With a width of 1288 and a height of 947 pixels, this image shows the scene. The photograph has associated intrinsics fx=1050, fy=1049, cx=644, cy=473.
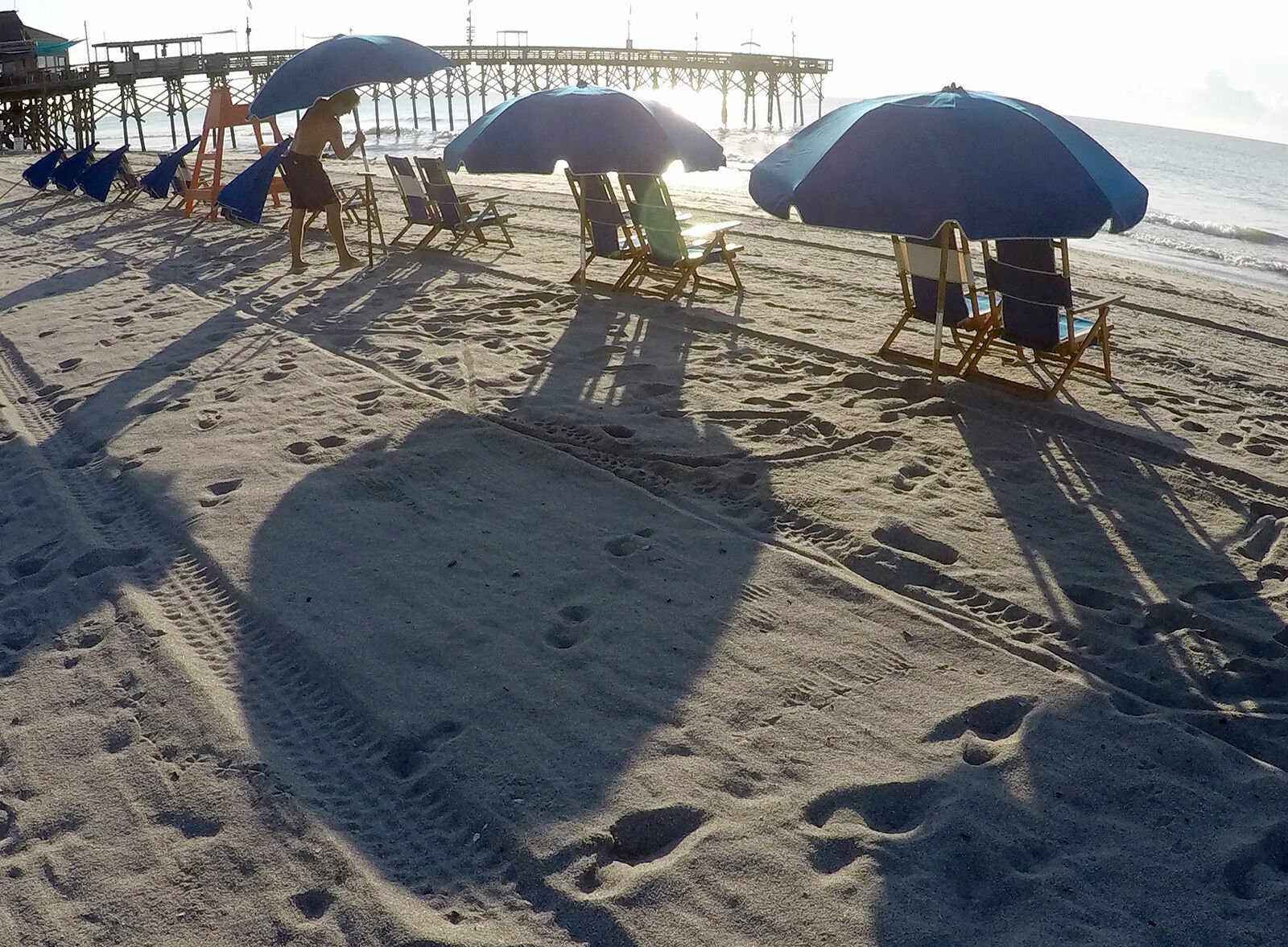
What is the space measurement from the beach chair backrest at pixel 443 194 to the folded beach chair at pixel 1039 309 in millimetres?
4662

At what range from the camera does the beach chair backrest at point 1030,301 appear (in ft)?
16.3

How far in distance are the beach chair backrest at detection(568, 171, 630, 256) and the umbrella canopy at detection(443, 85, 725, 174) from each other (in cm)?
92

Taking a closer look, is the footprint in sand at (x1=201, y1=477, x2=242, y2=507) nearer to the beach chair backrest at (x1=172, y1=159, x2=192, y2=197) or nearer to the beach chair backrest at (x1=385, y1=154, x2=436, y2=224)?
the beach chair backrest at (x1=385, y1=154, x2=436, y2=224)

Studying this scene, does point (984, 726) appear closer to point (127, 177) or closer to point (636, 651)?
point (636, 651)

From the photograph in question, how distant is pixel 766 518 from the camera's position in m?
3.84

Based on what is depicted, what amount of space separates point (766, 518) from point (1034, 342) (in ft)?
6.86

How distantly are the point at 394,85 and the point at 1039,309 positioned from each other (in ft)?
51.9

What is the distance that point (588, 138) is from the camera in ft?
20.2

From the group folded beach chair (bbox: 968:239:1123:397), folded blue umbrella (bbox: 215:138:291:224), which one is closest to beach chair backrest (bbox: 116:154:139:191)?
folded blue umbrella (bbox: 215:138:291:224)

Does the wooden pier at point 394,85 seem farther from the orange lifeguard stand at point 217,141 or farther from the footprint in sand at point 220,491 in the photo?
the footprint in sand at point 220,491

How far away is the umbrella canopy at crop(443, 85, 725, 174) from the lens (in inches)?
241

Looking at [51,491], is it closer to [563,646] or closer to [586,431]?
[586,431]

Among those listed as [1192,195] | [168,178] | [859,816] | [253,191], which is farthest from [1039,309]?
[1192,195]

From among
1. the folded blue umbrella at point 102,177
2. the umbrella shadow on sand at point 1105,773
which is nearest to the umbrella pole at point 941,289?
the umbrella shadow on sand at point 1105,773
